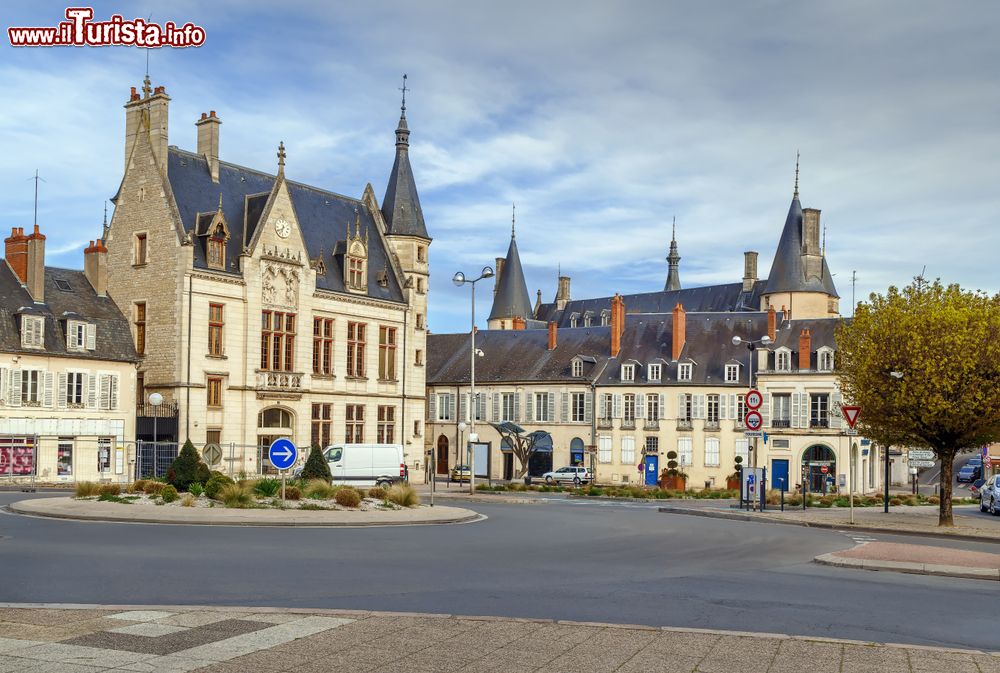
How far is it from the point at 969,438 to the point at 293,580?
2109cm

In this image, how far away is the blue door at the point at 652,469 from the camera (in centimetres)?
6725

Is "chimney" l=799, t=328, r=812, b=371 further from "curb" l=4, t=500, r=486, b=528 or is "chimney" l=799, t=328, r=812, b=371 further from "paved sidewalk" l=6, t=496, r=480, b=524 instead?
"curb" l=4, t=500, r=486, b=528

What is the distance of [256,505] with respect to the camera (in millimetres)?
26047

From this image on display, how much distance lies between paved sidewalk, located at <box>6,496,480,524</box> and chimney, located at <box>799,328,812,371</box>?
132ft

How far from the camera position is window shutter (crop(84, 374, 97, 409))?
147ft

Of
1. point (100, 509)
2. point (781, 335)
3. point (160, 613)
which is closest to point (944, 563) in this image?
point (160, 613)

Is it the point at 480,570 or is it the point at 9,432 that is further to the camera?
the point at 9,432

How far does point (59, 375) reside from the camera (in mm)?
43781

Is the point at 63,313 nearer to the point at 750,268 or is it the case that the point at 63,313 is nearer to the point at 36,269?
the point at 36,269

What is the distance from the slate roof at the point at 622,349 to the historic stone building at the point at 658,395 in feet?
0.29

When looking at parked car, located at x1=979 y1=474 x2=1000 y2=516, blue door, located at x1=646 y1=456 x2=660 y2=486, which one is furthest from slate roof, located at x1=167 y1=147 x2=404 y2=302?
parked car, located at x1=979 y1=474 x2=1000 y2=516

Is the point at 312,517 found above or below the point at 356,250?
below

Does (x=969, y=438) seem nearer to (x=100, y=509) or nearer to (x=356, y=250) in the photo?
(x=100, y=509)

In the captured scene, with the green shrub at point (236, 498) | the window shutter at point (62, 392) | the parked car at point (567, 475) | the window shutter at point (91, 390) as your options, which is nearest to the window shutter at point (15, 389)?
the window shutter at point (62, 392)
